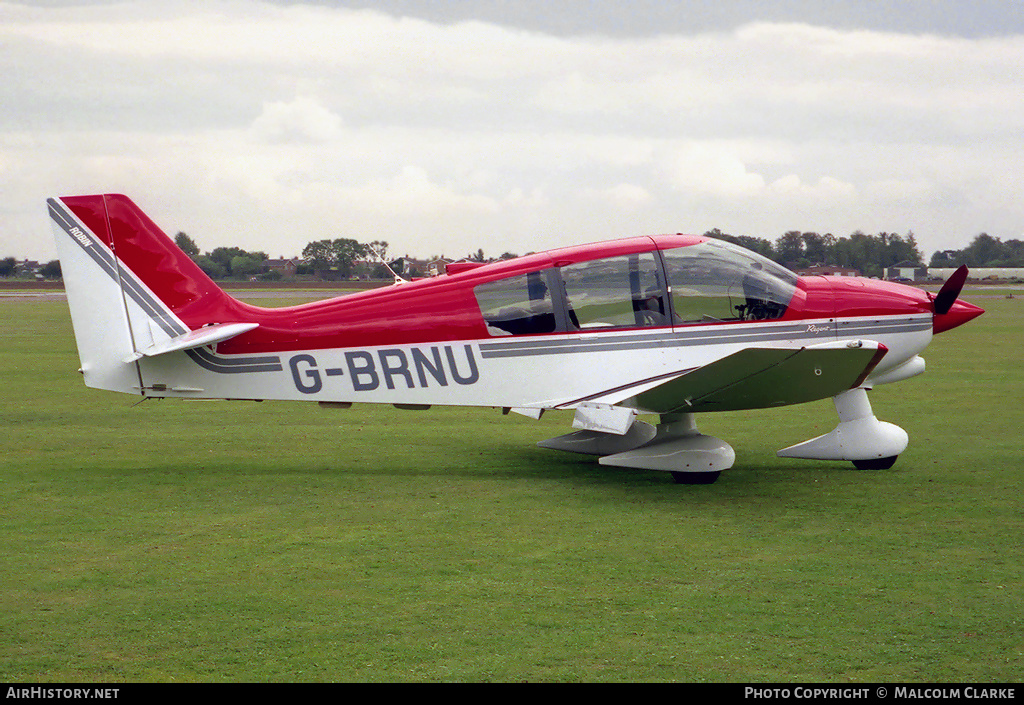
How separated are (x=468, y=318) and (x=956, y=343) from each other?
2051cm

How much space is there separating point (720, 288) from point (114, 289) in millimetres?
5524

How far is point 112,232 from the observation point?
30.0 feet

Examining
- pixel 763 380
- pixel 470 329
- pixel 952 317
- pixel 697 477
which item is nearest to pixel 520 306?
pixel 470 329

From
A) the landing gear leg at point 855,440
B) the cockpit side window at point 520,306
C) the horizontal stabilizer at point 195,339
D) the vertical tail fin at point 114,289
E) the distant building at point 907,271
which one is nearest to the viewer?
the horizontal stabilizer at point 195,339

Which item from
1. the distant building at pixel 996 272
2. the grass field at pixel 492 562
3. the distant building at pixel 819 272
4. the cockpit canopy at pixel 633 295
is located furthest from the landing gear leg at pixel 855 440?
the distant building at pixel 996 272

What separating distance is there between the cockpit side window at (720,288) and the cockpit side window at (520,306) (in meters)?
1.15

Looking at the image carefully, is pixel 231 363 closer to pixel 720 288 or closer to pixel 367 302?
pixel 367 302

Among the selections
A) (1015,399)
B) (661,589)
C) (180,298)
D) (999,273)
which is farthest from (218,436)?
(999,273)

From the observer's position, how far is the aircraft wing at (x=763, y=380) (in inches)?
308

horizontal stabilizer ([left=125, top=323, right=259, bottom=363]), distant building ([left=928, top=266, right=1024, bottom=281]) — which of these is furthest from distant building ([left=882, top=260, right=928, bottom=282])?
horizontal stabilizer ([left=125, top=323, right=259, bottom=363])

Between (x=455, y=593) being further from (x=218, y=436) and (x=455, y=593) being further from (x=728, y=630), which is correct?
(x=218, y=436)

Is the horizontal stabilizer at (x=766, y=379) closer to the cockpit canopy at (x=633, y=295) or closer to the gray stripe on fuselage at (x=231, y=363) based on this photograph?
the cockpit canopy at (x=633, y=295)

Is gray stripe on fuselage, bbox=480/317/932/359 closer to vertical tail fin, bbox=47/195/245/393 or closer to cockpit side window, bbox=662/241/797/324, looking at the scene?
cockpit side window, bbox=662/241/797/324

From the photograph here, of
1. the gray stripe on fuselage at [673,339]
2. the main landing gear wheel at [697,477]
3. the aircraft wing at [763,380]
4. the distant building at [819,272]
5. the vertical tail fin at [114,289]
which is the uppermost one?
the vertical tail fin at [114,289]
